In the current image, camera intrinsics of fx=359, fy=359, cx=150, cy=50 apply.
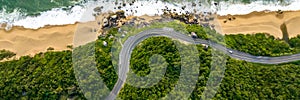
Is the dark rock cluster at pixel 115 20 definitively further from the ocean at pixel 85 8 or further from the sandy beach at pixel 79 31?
the sandy beach at pixel 79 31

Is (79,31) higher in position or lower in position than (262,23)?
higher

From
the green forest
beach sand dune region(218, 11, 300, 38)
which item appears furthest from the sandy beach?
the green forest

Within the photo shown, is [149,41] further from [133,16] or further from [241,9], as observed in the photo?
[241,9]

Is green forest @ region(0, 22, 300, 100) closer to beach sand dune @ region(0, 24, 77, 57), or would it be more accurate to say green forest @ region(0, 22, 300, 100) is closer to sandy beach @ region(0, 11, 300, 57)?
beach sand dune @ region(0, 24, 77, 57)

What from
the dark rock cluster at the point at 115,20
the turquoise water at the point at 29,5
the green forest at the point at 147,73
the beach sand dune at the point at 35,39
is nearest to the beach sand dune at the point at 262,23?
the green forest at the point at 147,73

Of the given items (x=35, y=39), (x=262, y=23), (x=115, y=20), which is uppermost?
(x=115, y=20)

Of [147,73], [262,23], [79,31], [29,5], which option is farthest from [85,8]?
[262,23]

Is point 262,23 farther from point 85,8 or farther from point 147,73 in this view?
point 85,8
